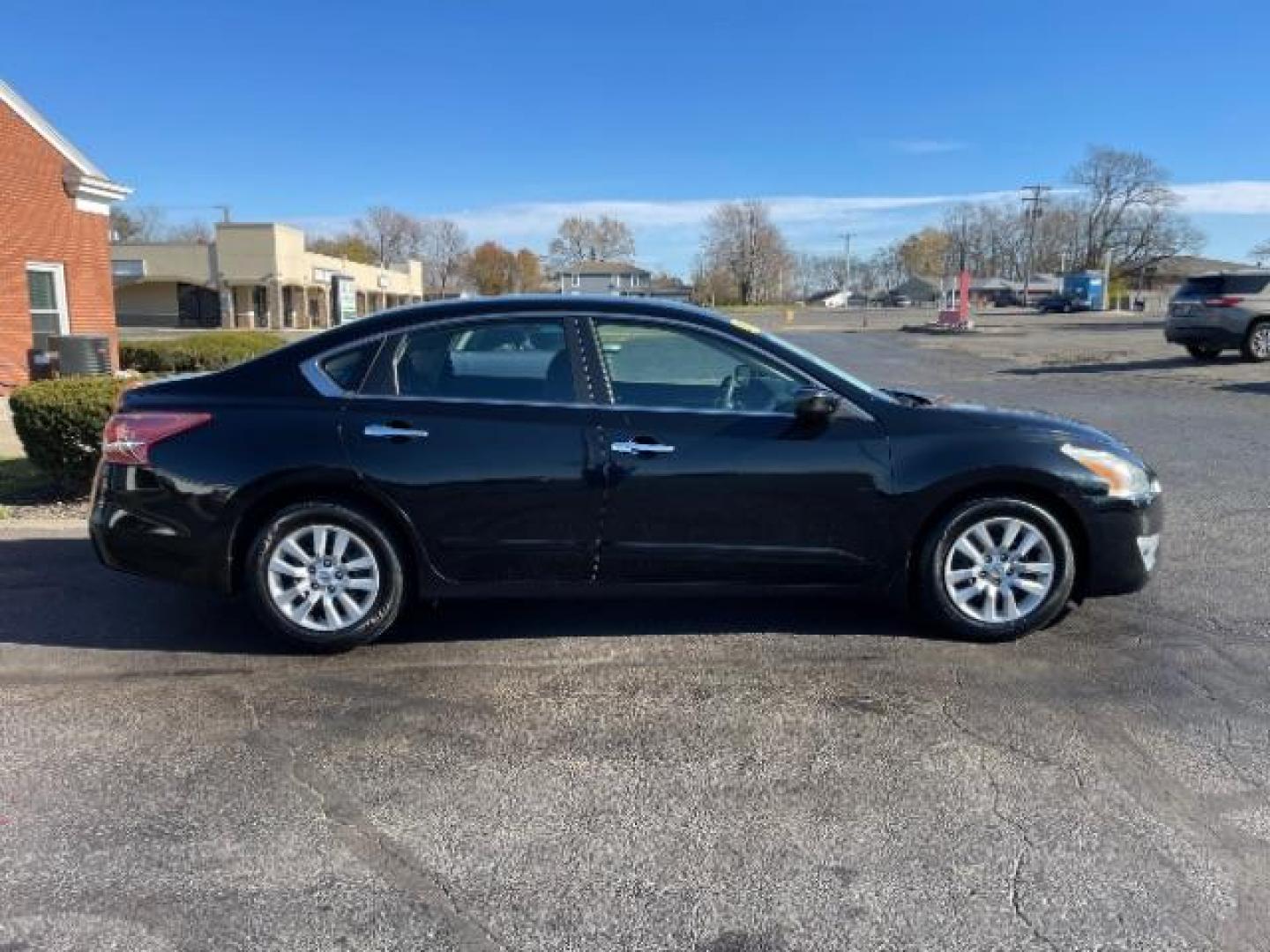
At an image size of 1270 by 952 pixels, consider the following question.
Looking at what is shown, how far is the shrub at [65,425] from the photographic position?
23.6 feet

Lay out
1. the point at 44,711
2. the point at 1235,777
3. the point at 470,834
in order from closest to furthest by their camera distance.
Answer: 1. the point at 470,834
2. the point at 1235,777
3. the point at 44,711

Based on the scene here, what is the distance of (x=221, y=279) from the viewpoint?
57219 mm

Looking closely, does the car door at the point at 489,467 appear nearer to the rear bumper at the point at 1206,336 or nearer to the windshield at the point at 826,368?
the windshield at the point at 826,368

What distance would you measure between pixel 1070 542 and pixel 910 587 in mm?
793

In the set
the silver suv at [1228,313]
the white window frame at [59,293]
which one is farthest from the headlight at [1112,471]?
the silver suv at [1228,313]

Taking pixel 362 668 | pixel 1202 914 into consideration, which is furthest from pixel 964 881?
pixel 362 668

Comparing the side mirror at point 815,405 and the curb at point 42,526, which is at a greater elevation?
the side mirror at point 815,405

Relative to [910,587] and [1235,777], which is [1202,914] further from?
[910,587]

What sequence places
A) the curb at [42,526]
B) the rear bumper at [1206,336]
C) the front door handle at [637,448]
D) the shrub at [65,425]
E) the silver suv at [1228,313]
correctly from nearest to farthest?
the front door handle at [637,448] < the curb at [42,526] < the shrub at [65,425] < the silver suv at [1228,313] < the rear bumper at [1206,336]

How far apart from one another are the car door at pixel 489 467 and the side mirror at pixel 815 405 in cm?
95

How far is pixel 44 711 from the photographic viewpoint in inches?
156

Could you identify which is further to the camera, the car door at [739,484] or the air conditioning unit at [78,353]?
the air conditioning unit at [78,353]

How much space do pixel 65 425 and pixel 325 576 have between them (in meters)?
4.00

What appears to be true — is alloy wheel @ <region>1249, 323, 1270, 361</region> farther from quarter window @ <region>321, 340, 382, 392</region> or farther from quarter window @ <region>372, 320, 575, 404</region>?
quarter window @ <region>321, 340, 382, 392</region>
